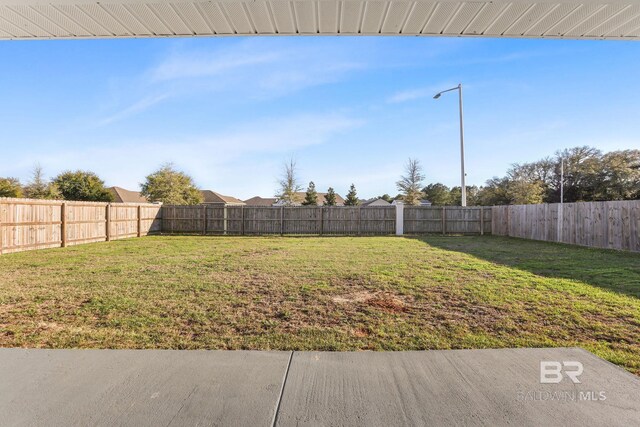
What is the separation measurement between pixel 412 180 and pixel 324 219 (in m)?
20.9

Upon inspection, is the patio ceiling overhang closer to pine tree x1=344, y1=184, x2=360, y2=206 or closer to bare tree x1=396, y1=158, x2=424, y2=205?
bare tree x1=396, y1=158, x2=424, y2=205

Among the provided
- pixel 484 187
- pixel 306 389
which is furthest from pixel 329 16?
pixel 484 187

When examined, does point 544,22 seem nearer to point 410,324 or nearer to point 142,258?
point 410,324

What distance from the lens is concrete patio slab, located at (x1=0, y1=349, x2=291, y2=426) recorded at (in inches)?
70.8

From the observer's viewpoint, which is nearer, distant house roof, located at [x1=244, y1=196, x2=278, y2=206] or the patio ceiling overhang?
the patio ceiling overhang

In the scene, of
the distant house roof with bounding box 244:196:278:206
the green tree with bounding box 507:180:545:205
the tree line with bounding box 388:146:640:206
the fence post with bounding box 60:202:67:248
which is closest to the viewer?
the fence post with bounding box 60:202:67:248

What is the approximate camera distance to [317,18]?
2707 millimetres

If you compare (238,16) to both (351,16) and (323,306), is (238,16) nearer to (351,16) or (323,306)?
(351,16)

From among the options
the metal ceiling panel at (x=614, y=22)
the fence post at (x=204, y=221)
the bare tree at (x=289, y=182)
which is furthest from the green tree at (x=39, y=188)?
the metal ceiling panel at (x=614, y=22)

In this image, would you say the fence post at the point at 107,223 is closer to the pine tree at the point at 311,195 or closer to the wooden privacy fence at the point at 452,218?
the wooden privacy fence at the point at 452,218

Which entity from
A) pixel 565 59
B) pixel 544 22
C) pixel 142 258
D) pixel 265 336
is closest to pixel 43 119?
pixel 142 258

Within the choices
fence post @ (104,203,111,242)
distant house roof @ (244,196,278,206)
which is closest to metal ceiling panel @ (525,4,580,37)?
fence post @ (104,203,111,242)

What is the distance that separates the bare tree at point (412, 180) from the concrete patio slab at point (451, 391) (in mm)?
34626

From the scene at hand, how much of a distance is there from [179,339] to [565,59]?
12881 millimetres
